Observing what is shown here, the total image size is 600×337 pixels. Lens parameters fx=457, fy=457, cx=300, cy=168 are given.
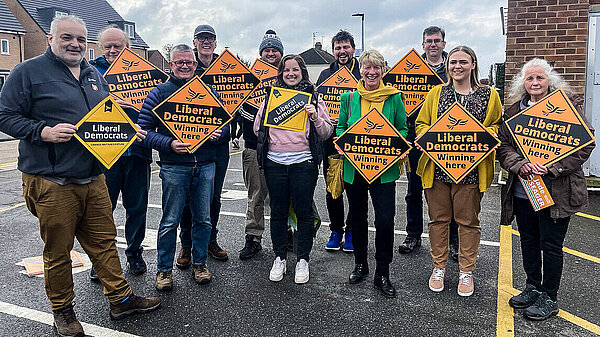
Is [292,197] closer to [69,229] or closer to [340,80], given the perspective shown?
[340,80]

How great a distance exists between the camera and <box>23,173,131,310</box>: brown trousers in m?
3.11

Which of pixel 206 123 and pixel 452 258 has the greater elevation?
pixel 206 123

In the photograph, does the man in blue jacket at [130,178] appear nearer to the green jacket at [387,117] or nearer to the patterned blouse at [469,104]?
the green jacket at [387,117]

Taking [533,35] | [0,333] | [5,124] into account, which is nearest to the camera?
[5,124]

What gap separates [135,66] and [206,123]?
107cm

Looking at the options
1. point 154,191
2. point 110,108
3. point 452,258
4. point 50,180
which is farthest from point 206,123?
point 154,191

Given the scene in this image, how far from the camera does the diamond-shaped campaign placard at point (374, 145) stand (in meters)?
3.77

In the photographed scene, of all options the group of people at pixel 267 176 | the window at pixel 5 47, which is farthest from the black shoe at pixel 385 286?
the window at pixel 5 47

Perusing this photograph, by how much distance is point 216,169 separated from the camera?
15.0 feet

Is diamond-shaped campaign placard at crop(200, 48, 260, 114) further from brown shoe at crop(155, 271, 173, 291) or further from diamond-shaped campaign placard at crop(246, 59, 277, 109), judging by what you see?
brown shoe at crop(155, 271, 173, 291)

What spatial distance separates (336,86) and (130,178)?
2.31m

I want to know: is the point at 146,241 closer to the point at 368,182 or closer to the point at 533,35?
the point at 368,182

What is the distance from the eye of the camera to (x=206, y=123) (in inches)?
158

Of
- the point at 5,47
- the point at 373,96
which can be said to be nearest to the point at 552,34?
the point at 373,96
